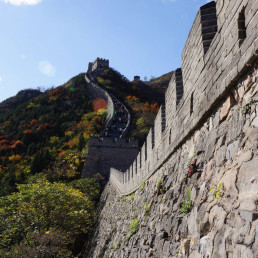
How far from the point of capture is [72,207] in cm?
1282

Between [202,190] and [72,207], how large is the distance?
1094 centimetres

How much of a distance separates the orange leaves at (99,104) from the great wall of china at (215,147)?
44.9 m

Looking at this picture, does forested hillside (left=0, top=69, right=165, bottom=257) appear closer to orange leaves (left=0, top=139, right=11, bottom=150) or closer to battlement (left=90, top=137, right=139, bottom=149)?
orange leaves (left=0, top=139, right=11, bottom=150)

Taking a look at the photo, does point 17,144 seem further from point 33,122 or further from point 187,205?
point 187,205

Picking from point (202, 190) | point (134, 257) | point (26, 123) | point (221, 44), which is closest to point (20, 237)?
point (134, 257)

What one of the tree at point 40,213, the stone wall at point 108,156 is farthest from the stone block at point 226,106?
the stone wall at point 108,156

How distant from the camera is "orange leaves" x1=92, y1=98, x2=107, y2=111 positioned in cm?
4978

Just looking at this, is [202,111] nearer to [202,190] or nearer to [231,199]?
[202,190]

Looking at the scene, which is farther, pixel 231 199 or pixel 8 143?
pixel 8 143

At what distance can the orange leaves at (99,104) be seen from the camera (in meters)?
49.8

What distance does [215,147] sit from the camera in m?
2.98

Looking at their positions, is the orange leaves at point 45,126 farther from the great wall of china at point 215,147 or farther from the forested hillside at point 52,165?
the great wall of china at point 215,147

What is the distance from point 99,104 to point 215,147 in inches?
1944

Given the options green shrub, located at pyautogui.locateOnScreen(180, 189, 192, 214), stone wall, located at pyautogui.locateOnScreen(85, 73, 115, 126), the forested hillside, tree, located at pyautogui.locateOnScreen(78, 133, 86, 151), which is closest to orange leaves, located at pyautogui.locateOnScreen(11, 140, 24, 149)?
the forested hillside
